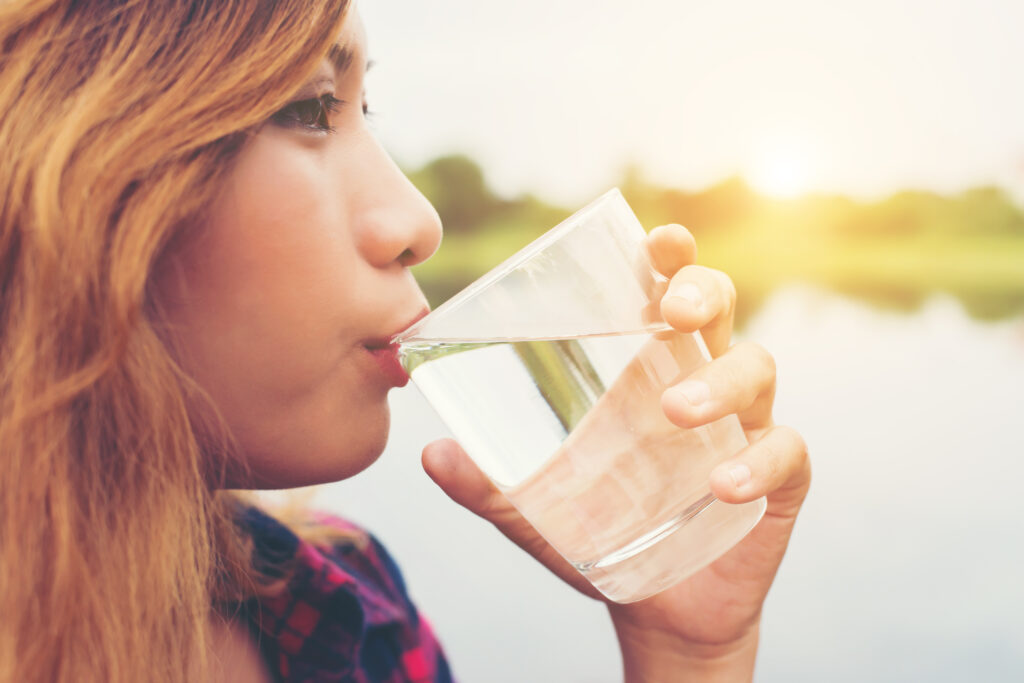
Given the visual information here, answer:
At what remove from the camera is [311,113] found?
2.81 ft

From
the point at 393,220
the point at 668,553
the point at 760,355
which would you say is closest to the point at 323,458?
Result: the point at 393,220

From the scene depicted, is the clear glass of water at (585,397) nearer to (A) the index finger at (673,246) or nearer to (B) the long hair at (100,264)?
(A) the index finger at (673,246)

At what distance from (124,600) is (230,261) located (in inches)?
13.1

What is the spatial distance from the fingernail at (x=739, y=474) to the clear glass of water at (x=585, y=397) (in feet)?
0.11

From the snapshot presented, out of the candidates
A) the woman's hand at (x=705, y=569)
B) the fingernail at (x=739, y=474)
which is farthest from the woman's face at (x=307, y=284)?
the fingernail at (x=739, y=474)

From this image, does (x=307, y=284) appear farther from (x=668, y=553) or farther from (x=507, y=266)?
(x=668, y=553)

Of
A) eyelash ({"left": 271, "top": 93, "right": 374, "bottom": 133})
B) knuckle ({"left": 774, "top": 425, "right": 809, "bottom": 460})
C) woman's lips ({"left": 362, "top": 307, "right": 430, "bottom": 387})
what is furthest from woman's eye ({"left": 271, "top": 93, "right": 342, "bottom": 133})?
knuckle ({"left": 774, "top": 425, "right": 809, "bottom": 460})

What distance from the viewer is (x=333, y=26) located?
813mm

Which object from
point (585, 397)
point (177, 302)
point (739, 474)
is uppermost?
point (177, 302)

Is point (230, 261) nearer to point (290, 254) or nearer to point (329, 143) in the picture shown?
point (290, 254)

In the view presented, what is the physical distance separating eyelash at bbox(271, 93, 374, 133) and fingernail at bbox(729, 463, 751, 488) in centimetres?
51

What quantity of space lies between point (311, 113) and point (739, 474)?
1.78 feet

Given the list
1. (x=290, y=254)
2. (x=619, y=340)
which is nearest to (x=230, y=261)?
(x=290, y=254)

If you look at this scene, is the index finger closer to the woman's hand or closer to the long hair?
the woman's hand
